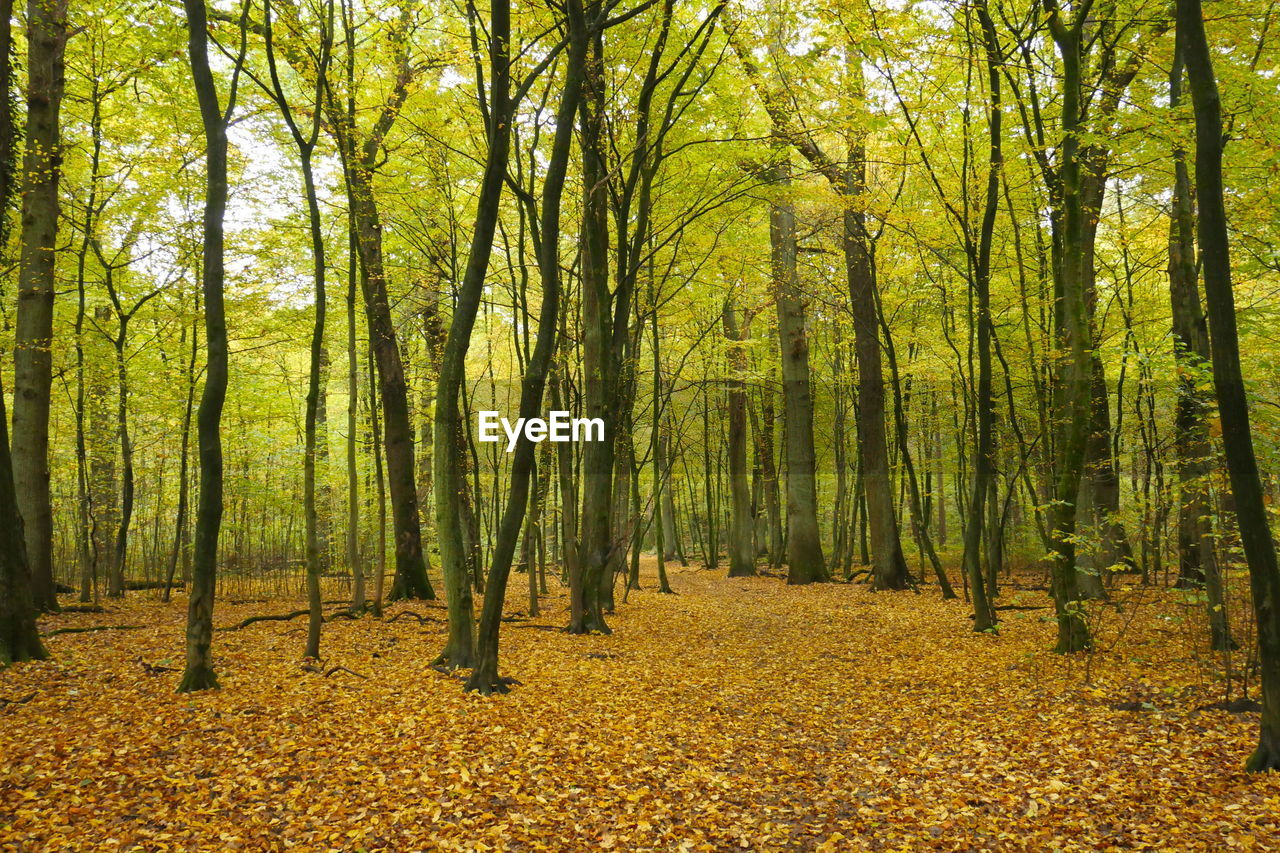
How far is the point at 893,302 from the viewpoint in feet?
51.0

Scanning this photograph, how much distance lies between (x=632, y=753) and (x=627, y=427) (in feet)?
29.5

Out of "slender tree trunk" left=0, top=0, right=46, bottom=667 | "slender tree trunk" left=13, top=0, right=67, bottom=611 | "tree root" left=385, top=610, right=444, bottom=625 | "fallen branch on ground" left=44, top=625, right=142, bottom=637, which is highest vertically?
"slender tree trunk" left=13, top=0, right=67, bottom=611

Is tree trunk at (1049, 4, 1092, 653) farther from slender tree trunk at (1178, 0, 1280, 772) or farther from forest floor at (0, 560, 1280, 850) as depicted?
slender tree trunk at (1178, 0, 1280, 772)

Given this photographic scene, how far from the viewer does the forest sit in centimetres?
402

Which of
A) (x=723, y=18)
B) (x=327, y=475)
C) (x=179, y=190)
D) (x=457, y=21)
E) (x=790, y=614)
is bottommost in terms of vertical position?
(x=790, y=614)

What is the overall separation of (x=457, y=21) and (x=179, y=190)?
562 cm

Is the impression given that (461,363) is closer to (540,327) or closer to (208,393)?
(540,327)

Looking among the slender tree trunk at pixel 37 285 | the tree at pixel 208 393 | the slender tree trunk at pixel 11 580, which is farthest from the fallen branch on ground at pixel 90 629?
the tree at pixel 208 393

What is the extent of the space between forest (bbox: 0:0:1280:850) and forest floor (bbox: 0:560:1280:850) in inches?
1.4

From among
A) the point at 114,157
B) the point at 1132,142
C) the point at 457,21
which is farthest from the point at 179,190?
the point at 1132,142

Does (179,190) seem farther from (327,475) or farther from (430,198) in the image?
(327,475)

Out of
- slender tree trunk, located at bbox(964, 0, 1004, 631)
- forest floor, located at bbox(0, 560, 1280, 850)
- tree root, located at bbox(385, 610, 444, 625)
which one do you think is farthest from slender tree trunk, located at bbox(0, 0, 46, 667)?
slender tree trunk, located at bbox(964, 0, 1004, 631)

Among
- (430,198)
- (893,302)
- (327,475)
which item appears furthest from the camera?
(327,475)

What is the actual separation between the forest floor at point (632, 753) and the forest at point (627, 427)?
4cm
